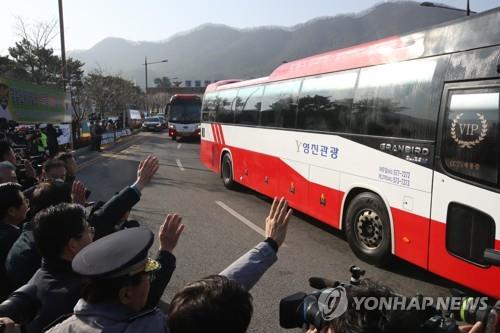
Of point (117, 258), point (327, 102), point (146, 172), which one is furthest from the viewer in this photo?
point (327, 102)

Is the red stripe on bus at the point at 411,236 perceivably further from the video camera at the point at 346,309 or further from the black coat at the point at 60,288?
the black coat at the point at 60,288

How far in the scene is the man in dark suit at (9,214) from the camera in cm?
292

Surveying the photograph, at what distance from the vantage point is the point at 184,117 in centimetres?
2959

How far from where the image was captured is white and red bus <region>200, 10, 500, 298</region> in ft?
13.9

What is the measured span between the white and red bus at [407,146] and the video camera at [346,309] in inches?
106

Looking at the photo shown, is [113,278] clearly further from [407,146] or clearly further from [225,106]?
[225,106]

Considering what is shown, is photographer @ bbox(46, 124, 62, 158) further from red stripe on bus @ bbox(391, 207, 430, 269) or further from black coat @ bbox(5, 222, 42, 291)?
black coat @ bbox(5, 222, 42, 291)

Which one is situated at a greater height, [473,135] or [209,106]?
[209,106]

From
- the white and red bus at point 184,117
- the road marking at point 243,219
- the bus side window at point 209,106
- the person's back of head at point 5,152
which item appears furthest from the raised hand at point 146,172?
the white and red bus at point 184,117

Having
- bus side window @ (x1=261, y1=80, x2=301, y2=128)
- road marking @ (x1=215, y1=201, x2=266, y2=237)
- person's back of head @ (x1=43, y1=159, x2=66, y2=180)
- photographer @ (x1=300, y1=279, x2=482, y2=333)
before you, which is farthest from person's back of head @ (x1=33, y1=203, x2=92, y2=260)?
bus side window @ (x1=261, y1=80, x2=301, y2=128)

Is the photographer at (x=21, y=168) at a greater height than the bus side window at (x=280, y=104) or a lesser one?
lesser

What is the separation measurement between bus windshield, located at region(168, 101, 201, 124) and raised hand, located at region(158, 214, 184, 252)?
90.4ft

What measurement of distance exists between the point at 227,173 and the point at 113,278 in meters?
10.2

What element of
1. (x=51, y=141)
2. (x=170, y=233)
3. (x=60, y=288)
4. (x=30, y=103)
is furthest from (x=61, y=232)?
(x=30, y=103)
